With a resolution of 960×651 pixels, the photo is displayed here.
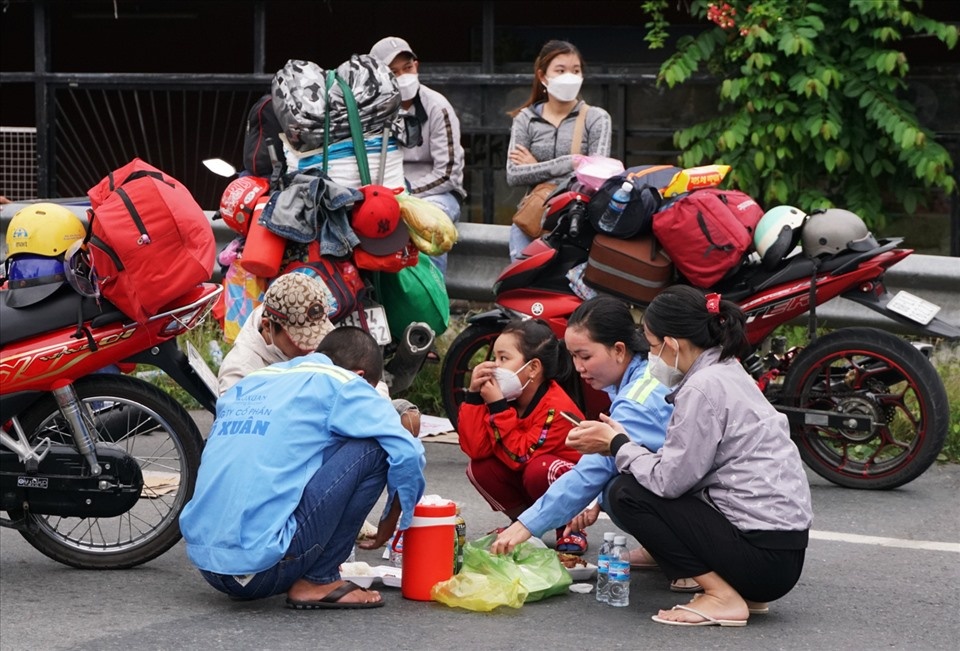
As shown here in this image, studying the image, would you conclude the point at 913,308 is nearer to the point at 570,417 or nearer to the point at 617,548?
the point at 570,417

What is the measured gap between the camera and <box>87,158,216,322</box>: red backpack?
5500mm

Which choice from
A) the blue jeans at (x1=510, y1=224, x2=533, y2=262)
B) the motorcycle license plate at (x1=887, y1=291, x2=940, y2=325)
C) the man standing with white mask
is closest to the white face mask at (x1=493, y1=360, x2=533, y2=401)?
the motorcycle license plate at (x1=887, y1=291, x2=940, y2=325)

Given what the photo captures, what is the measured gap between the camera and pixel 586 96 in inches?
410

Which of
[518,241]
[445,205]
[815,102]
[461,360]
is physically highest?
[815,102]

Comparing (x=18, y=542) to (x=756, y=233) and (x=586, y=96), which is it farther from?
(x=586, y=96)

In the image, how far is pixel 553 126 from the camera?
8.55 m

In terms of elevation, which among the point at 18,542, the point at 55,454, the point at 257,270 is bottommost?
the point at 18,542

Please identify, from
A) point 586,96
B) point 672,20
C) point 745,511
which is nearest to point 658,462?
point 745,511

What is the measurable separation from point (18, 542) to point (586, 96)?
18.2ft

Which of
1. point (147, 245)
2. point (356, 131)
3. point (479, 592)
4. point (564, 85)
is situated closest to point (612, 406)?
point (479, 592)

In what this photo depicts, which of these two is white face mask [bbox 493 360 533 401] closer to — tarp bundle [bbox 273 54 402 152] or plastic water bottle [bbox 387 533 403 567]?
plastic water bottle [bbox 387 533 403 567]

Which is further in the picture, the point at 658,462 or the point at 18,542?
the point at 18,542

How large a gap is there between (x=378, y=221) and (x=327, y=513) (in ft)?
7.83

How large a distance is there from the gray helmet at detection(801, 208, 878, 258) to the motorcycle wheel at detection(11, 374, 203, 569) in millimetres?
2905
